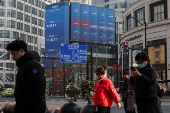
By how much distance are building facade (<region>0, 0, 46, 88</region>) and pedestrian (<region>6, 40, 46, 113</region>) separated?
9252 cm

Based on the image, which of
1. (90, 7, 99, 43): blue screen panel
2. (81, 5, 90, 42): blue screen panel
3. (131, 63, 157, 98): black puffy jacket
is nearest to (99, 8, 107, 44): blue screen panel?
(90, 7, 99, 43): blue screen panel

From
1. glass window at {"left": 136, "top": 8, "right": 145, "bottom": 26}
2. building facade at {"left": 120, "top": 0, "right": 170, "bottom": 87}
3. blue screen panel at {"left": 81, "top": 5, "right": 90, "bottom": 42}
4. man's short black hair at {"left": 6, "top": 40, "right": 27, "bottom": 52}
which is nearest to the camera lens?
man's short black hair at {"left": 6, "top": 40, "right": 27, "bottom": 52}

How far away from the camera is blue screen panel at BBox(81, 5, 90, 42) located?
3802 inches

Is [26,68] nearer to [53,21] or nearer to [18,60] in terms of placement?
[18,60]

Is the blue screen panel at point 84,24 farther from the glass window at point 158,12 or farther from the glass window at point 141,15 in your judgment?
the glass window at point 158,12

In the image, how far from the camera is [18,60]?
4621 mm

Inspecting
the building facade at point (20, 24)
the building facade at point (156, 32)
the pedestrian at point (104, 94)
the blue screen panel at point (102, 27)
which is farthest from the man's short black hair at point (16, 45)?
the blue screen panel at point (102, 27)

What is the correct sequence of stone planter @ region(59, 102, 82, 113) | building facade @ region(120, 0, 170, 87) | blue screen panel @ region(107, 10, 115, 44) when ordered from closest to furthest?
stone planter @ region(59, 102, 82, 113) < building facade @ region(120, 0, 170, 87) < blue screen panel @ region(107, 10, 115, 44)

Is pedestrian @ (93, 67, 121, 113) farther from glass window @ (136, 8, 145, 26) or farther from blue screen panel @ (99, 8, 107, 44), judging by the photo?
blue screen panel @ (99, 8, 107, 44)

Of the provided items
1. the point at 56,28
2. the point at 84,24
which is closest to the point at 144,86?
the point at 56,28

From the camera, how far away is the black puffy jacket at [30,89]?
171 inches

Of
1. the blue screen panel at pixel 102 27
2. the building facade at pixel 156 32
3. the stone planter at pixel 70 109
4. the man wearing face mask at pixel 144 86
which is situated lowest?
the stone planter at pixel 70 109

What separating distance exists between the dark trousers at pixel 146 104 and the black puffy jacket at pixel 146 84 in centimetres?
8

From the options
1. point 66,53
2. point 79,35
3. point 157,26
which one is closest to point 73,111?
point 66,53
